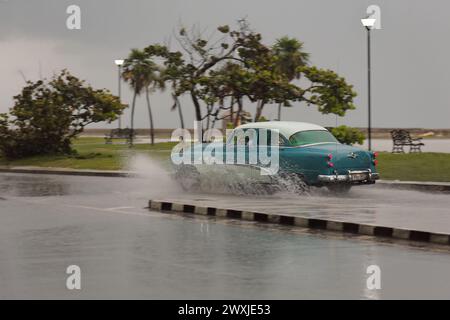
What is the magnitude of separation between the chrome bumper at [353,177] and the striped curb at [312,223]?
3.64m

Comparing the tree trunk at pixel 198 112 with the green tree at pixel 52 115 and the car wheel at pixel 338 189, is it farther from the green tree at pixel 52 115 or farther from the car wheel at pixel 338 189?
the car wheel at pixel 338 189

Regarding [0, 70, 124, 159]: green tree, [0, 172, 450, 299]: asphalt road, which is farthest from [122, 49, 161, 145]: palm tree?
[0, 172, 450, 299]: asphalt road

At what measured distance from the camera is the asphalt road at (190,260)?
350 inches

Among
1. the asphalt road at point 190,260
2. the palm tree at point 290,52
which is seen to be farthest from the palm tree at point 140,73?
the asphalt road at point 190,260

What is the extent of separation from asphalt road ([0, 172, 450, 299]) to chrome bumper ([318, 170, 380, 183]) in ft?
6.06

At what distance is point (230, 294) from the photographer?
8625 millimetres

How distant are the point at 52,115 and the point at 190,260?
31848 millimetres

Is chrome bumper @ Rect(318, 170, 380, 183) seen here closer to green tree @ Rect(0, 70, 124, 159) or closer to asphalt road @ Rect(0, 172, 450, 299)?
asphalt road @ Rect(0, 172, 450, 299)

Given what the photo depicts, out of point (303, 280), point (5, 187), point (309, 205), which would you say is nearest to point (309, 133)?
point (309, 205)

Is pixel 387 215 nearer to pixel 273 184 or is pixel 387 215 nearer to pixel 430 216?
pixel 430 216

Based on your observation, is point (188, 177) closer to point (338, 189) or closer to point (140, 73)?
point (338, 189)

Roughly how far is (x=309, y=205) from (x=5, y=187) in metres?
11.4

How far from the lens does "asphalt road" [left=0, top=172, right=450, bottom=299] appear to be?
8898mm

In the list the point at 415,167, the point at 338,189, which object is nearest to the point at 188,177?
the point at 338,189
